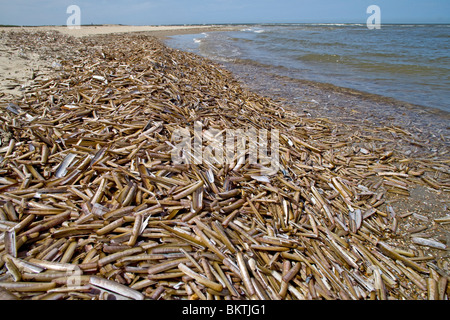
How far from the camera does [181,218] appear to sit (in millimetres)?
2074

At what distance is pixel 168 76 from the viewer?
587 centimetres

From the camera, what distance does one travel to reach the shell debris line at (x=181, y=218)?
1631 mm

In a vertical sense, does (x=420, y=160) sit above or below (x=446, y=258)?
above

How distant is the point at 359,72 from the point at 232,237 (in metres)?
13.1

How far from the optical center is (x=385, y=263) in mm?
2160

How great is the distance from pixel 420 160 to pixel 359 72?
9596 millimetres

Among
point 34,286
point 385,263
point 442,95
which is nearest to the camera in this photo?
point 34,286

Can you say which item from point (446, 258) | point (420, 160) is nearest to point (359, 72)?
point (420, 160)

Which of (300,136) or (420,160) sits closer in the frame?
(420,160)

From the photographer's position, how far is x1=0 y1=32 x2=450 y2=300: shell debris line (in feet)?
5.35

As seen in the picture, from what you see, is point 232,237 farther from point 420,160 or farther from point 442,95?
point 442,95

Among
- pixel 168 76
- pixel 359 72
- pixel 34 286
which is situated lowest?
pixel 34 286

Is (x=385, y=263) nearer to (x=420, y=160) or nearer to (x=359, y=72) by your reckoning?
(x=420, y=160)
